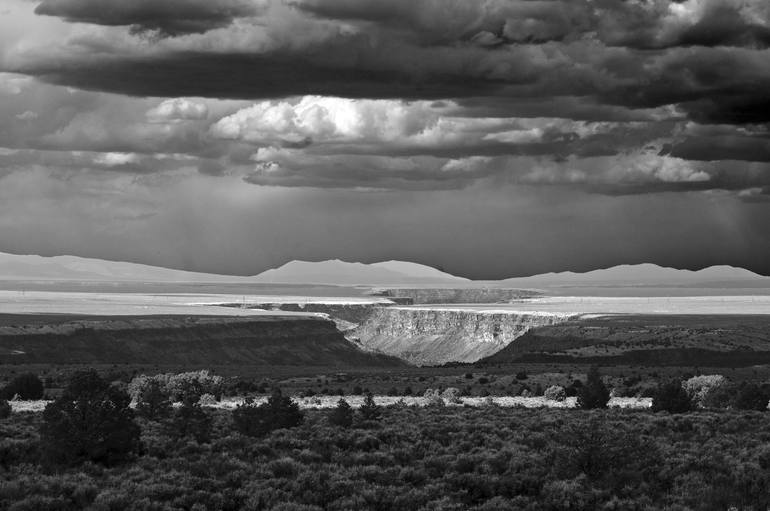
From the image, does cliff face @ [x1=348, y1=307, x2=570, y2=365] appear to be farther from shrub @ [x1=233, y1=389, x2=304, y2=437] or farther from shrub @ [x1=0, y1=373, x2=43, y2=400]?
shrub @ [x1=233, y1=389, x2=304, y2=437]

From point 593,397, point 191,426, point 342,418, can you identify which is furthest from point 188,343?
point 191,426

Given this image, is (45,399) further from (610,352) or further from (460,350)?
(460,350)

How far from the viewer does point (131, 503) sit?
2197 cm

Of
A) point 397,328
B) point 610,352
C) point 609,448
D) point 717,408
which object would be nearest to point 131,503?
point 609,448

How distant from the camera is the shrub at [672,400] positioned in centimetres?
4431

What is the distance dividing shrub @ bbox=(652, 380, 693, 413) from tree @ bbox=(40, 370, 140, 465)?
22.4 metres

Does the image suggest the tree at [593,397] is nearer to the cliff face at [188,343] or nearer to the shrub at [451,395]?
the shrub at [451,395]

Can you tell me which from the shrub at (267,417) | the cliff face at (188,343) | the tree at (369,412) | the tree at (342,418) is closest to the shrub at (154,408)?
the shrub at (267,417)

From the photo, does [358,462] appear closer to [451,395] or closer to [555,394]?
[451,395]

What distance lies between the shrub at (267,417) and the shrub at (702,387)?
2115cm

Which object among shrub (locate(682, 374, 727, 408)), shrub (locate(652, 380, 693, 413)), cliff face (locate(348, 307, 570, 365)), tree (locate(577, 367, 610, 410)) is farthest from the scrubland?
cliff face (locate(348, 307, 570, 365))

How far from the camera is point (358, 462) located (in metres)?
28.1

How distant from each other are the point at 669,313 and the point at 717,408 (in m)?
138

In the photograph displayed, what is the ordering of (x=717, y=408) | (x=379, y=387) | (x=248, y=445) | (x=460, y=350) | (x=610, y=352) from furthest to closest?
(x=460, y=350) < (x=610, y=352) < (x=379, y=387) < (x=717, y=408) < (x=248, y=445)
